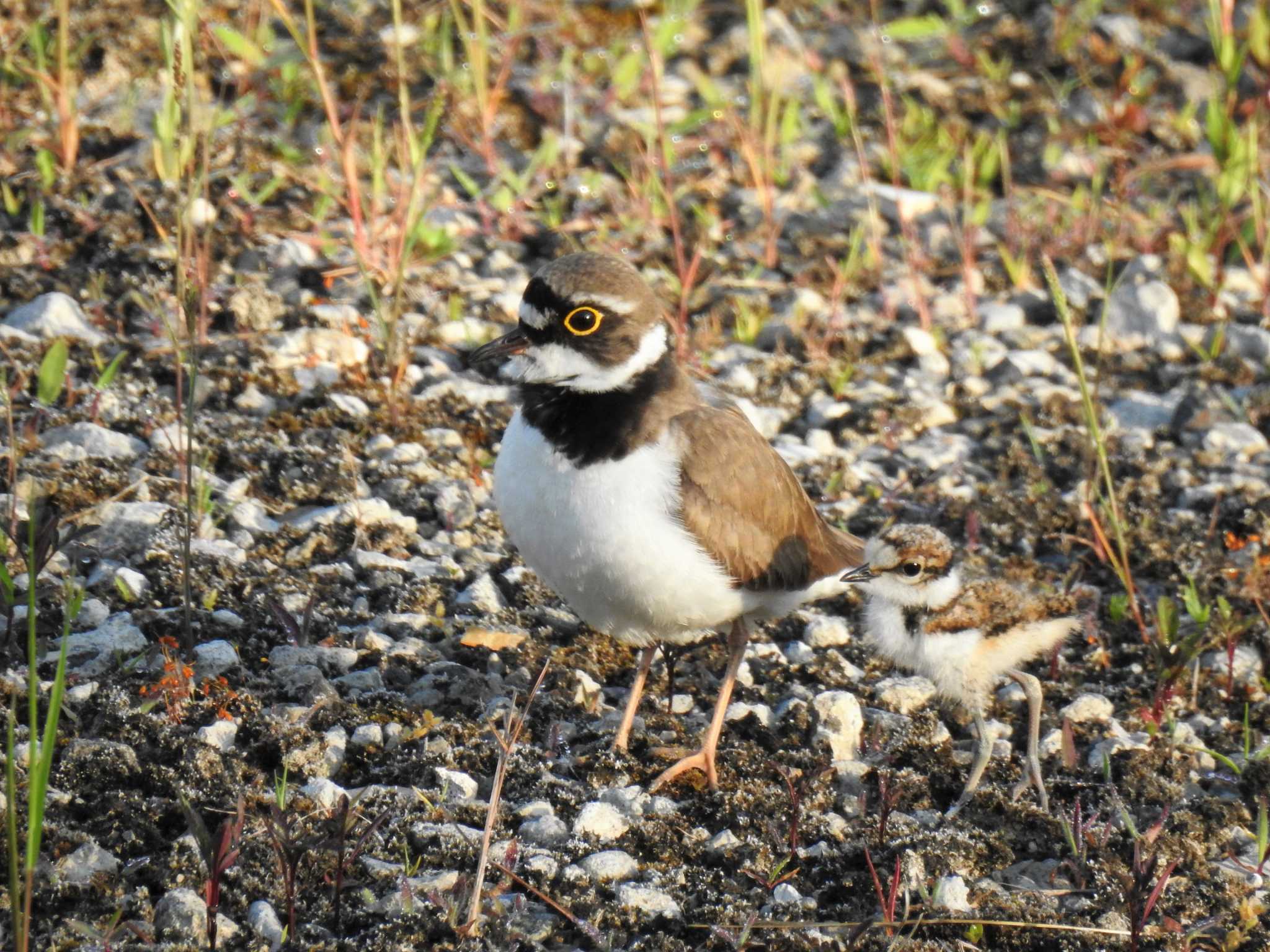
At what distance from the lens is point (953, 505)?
19.6 ft

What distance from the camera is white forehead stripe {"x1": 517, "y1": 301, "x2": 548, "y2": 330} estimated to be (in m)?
4.69

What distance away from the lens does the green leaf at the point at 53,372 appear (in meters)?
5.45

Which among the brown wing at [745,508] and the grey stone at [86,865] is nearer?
the grey stone at [86,865]

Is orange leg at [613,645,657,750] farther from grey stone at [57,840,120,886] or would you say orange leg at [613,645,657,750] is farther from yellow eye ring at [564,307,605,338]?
grey stone at [57,840,120,886]

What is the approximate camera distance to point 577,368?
4621mm

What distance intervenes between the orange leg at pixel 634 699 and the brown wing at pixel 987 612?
851mm

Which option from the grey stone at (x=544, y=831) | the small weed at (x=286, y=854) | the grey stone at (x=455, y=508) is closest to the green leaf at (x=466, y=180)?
the grey stone at (x=455, y=508)

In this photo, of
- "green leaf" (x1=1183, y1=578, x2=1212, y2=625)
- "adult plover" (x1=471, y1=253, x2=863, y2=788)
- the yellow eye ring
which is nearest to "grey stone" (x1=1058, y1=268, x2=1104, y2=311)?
"green leaf" (x1=1183, y1=578, x2=1212, y2=625)

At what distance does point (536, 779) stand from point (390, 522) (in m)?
1.35

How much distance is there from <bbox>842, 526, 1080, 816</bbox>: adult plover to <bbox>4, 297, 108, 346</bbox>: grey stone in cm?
312

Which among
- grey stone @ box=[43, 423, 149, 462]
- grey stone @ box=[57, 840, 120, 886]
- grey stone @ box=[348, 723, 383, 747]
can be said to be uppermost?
grey stone @ box=[57, 840, 120, 886]

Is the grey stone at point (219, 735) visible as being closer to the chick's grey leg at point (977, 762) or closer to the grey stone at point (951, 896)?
the grey stone at point (951, 896)

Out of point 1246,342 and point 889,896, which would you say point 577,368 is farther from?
point 1246,342

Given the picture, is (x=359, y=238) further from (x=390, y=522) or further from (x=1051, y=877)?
(x=1051, y=877)
